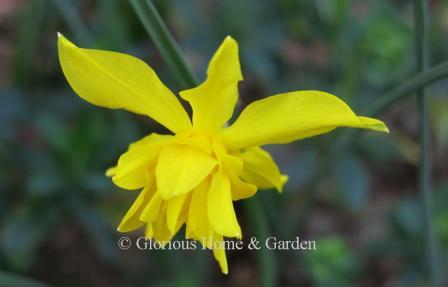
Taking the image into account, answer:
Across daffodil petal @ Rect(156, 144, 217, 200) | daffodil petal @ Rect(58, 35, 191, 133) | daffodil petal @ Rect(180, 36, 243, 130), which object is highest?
daffodil petal @ Rect(58, 35, 191, 133)

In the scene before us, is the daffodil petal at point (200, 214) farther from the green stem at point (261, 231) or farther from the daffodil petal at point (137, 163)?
the green stem at point (261, 231)

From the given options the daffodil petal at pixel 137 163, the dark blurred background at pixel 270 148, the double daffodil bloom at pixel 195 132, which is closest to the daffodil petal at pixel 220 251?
the double daffodil bloom at pixel 195 132

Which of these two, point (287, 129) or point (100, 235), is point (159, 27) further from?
point (100, 235)

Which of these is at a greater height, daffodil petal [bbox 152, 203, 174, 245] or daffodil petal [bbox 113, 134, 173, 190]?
daffodil petal [bbox 113, 134, 173, 190]

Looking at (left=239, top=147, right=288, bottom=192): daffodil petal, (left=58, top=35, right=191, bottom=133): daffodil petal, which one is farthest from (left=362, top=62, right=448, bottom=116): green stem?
(left=58, top=35, right=191, bottom=133): daffodil petal

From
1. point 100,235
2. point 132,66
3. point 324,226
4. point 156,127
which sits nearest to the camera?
point 132,66

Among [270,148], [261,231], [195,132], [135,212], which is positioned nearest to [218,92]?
[195,132]

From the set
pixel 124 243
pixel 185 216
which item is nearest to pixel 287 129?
pixel 185 216

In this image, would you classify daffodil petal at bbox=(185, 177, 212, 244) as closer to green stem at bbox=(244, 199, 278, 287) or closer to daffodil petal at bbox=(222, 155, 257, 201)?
daffodil petal at bbox=(222, 155, 257, 201)
